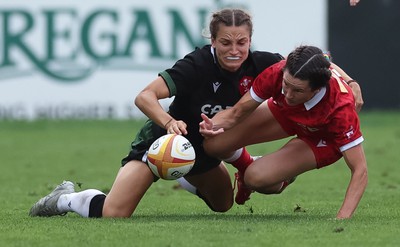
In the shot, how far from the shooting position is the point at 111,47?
21.7 meters

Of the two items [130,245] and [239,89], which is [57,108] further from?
[130,245]

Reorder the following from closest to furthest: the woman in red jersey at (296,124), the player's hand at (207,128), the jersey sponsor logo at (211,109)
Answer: the woman in red jersey at (296,124)
the player's hand at (207,128)
the jersey sponsor logo at (211,109)

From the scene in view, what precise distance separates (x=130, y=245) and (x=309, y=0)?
1617 centimetres

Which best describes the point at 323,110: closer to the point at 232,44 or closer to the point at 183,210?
the point at 232,44

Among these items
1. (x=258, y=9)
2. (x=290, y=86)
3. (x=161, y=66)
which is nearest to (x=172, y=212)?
(x=290, y=86)

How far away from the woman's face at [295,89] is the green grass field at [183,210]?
37.6 inches

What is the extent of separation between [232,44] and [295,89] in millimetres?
711

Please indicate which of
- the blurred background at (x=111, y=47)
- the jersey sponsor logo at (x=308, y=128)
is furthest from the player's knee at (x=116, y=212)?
the blurred background at (x=111, y=47)

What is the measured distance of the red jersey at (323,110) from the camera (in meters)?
8.48

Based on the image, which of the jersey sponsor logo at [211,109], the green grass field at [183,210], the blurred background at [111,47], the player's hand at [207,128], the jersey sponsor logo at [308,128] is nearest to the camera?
the green grass field at [183,210]

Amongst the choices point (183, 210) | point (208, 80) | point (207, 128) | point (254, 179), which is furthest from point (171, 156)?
point (183, 210)

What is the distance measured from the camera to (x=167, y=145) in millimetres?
8555

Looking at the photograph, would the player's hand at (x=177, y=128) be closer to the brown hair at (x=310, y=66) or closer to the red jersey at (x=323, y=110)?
the red jersey at (x=323, y=110)

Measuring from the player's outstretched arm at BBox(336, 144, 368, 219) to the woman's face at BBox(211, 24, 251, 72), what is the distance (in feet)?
3.72
